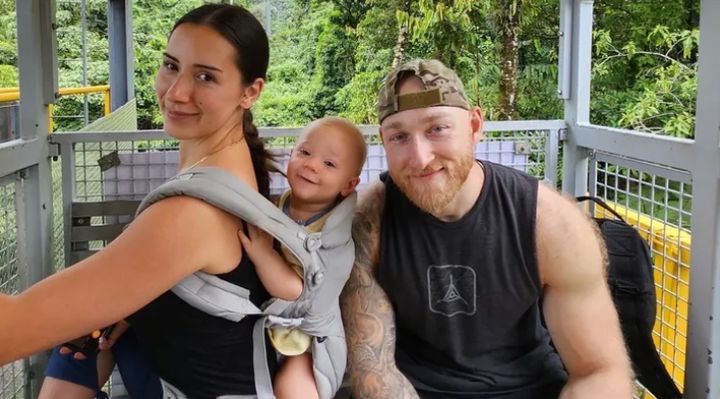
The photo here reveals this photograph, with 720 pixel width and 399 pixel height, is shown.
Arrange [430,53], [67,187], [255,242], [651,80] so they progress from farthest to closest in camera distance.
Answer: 1. [430,53]
2. [651,80]
3. [67,187]
4. [255,242]

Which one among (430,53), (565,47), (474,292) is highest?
(430,53)

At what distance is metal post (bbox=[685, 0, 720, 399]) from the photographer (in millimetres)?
1781

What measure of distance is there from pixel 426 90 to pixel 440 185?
0.23m

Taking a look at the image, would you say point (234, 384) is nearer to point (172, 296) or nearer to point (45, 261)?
point (172, 296)

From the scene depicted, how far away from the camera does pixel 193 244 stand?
125 centimetres

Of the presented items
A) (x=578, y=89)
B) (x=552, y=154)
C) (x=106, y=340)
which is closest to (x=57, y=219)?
(x=106, y=340)

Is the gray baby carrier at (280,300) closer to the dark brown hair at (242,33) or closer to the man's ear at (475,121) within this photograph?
the dark brown hair at (242,33)

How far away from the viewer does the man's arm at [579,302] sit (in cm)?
169

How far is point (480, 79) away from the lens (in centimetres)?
1015

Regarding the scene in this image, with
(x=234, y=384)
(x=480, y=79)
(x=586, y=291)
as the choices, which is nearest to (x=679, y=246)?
→ (x=586, y=291)

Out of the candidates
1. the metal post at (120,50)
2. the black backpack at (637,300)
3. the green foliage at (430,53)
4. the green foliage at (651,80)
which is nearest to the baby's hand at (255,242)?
the black backpack at (637,300)

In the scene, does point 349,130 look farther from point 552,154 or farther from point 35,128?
point 552,154

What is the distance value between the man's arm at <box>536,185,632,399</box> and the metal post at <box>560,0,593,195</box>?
3.48 ft

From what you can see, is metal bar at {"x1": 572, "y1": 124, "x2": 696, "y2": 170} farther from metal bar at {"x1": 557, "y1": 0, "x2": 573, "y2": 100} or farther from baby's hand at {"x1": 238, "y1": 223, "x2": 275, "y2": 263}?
baby's hand at {"x1": 238, "y1": 223, "x2": 275, "y2": 263}
